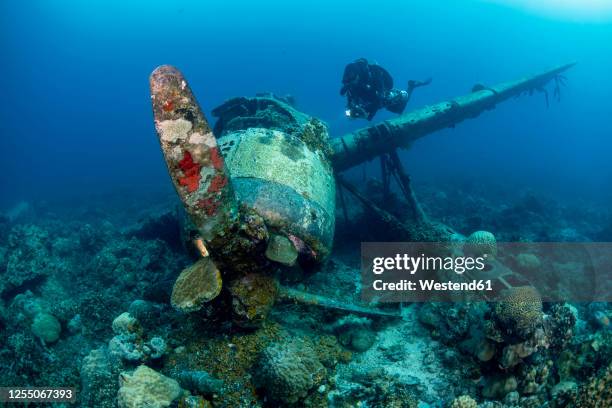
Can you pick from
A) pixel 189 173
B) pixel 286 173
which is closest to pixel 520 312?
pixel 286 173

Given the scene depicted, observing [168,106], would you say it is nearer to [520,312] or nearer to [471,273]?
[520,312]

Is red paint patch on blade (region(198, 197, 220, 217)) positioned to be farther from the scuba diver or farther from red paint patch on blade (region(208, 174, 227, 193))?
the scuba diver

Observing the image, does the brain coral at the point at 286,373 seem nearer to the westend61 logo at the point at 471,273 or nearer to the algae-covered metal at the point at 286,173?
the algae-covered metal at the point at 286,173

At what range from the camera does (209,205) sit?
3.54m

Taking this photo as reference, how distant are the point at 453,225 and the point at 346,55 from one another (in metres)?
117

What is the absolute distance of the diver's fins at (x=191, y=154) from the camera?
9.86ft

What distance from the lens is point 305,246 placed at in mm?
4961

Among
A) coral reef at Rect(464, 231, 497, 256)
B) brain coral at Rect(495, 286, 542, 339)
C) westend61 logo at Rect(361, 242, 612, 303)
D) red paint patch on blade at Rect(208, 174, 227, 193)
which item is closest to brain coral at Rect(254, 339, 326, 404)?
red paint patch on blade at Rect(208, 174, 227, 193)

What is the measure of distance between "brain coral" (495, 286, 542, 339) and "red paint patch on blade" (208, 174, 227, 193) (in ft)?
11.5

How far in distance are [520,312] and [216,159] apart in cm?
373

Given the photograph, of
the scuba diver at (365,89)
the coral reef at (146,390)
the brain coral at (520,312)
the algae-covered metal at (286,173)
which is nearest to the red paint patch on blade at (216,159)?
the algae-covered metal at (286,173)

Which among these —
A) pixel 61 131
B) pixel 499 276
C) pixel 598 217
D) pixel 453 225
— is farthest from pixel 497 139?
pixel 61 131

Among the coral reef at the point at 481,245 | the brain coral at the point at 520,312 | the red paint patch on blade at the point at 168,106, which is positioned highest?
the red paint patch on blade at the point at 168,106

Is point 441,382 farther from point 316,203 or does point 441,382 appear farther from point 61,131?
point 61,131
